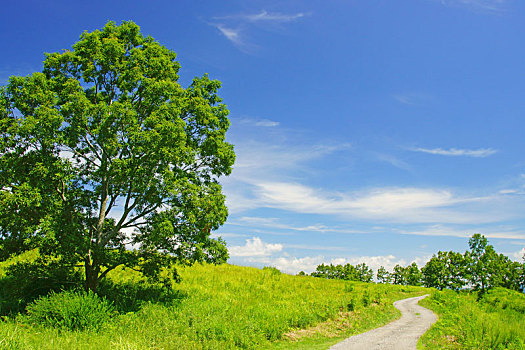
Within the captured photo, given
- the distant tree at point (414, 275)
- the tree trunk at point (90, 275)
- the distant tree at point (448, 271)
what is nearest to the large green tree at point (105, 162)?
the tree trunk at point (90, 275)

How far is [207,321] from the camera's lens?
1469cm

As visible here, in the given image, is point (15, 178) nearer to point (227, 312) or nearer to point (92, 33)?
point (92, 33)

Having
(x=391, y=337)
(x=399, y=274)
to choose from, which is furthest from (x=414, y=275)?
(x=391, y=337)

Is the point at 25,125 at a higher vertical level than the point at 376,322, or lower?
higher

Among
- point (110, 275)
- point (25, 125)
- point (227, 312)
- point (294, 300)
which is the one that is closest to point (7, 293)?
point (110, 275)

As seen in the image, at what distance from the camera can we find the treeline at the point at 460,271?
64.5 metres

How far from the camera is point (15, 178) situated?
1516 cm

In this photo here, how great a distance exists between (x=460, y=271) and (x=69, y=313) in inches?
3669

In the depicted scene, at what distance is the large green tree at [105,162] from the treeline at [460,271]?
3640 centimetres

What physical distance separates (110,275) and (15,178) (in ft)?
33.6

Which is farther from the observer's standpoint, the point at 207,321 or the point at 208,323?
the point at 207,321

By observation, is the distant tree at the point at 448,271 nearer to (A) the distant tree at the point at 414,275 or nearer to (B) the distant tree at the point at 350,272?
(A) the distant tree at the point at 414,275

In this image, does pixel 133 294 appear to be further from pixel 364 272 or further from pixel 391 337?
pixel 364 272

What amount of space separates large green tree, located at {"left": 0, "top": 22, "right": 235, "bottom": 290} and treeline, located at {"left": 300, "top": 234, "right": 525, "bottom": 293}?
36.4 metres
